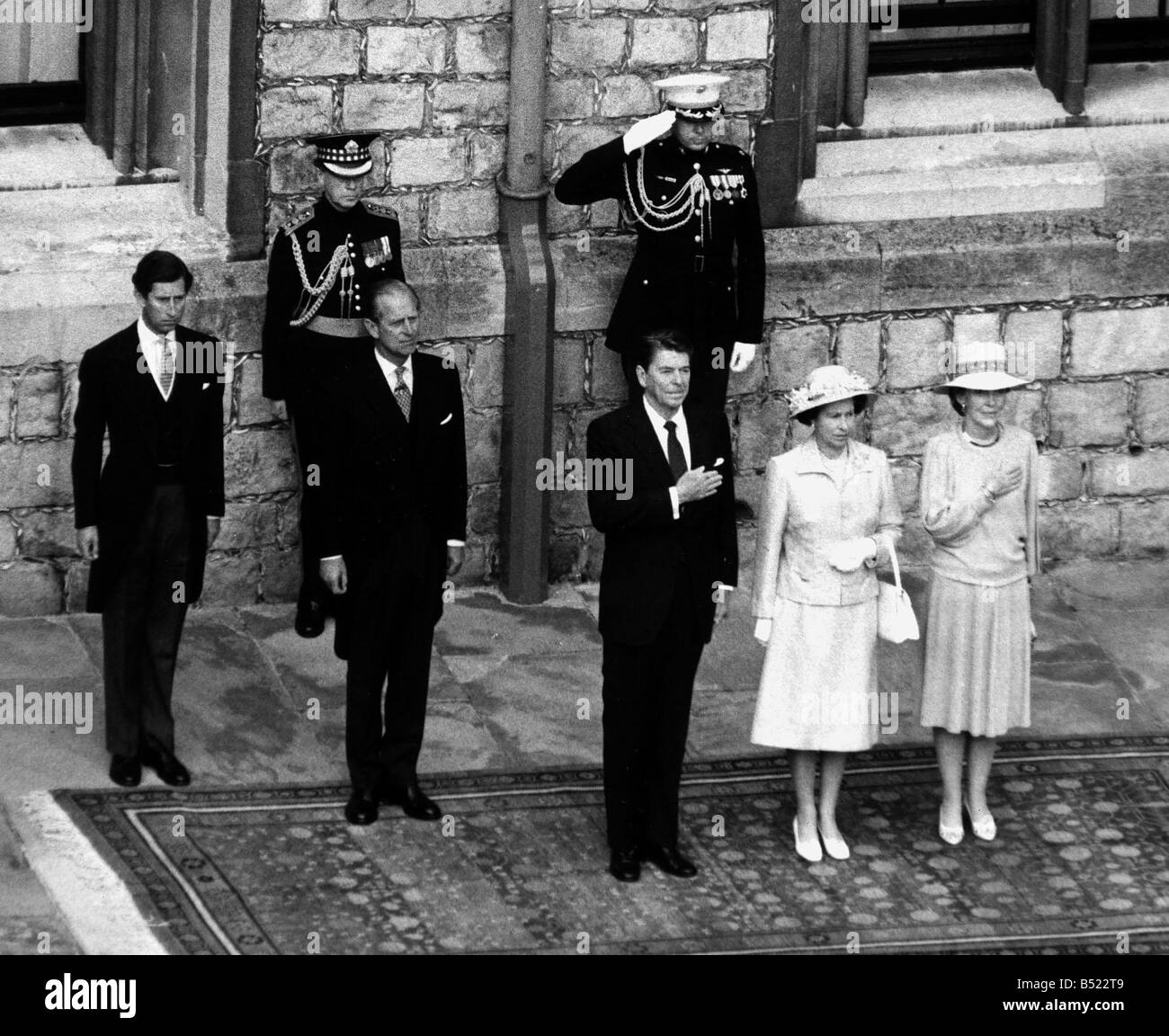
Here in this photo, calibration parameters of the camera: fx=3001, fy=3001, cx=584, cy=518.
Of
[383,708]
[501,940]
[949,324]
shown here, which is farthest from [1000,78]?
[501,940]

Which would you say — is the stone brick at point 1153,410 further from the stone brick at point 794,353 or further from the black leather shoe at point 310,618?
the black leather shoe at point 310,618

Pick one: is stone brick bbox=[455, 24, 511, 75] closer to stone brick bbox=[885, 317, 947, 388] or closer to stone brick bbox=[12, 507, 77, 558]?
stone brick bbox=[885, 317, 947, 388]

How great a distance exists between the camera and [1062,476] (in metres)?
14.2

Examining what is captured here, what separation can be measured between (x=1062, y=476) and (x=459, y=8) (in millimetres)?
3642

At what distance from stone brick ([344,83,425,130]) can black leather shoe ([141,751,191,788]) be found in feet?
10.1

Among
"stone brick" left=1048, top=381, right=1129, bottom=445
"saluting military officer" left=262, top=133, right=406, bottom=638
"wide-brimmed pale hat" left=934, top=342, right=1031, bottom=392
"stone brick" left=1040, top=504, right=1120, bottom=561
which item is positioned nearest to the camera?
"wide-brimmed pale hat" left=934, top=342, right=1031, bottom=392

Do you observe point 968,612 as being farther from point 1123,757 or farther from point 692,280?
point 692,280

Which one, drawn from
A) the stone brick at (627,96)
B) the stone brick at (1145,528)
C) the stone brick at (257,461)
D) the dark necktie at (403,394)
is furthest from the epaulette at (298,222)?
the stone brick at (1145,528)

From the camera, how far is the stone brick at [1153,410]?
46.5 feet

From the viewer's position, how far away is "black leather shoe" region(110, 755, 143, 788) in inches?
448

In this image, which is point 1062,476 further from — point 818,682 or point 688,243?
point 818,682

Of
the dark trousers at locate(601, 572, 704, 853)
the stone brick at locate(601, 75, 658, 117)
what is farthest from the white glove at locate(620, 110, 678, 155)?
the dark trousers at locate(601, 572, 704, 853)

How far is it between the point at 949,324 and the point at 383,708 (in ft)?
12.5

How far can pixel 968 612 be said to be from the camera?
11258 millimetres
